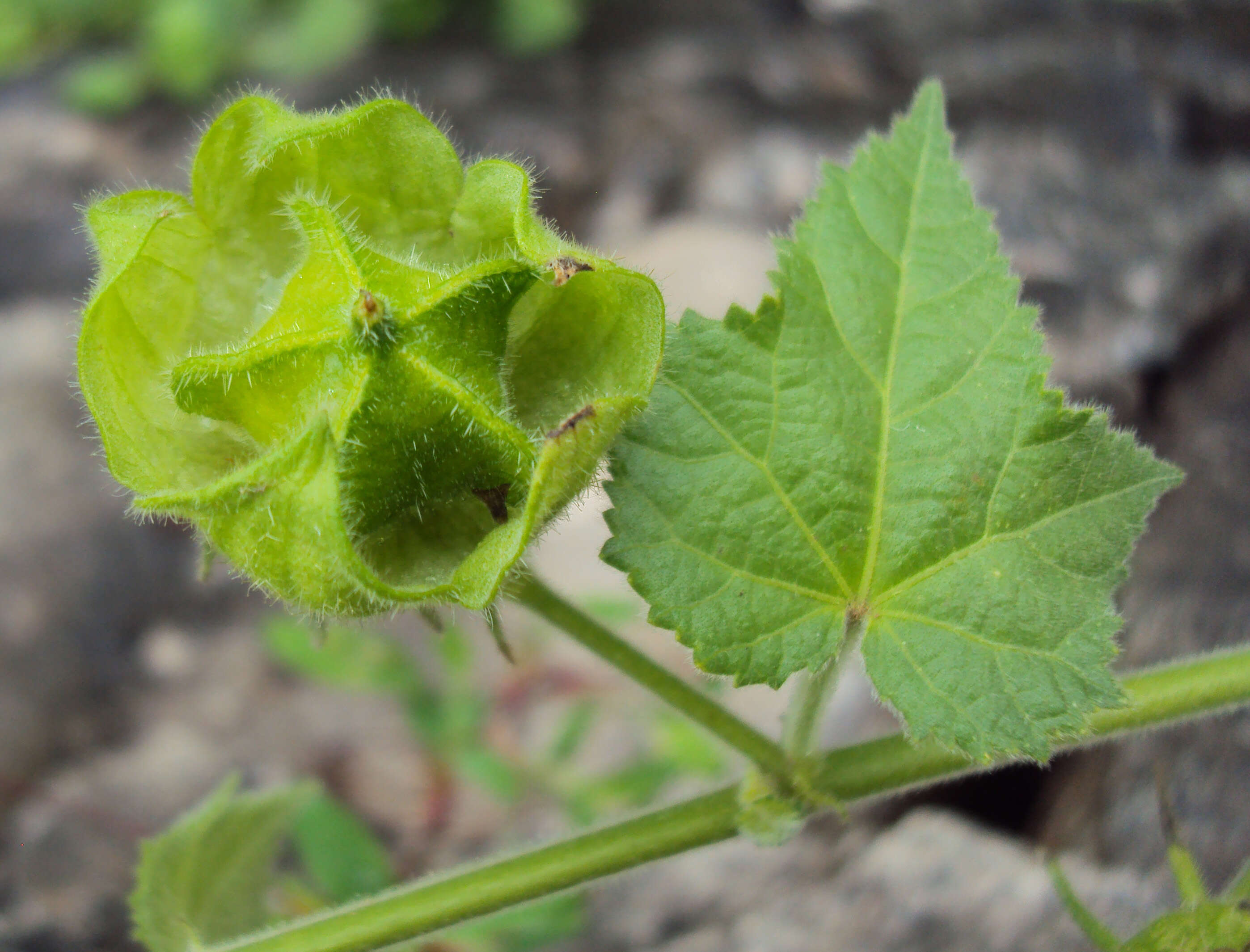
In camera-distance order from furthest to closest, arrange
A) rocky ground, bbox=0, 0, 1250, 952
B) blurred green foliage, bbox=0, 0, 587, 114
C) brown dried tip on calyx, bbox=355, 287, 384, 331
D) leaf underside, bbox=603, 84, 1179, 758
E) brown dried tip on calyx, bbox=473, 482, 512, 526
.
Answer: blurred green foliage, bbox=0, 0, 587, 114, rocky ground, bbox=0, 0, 1250, 952, leaf underside, bbox=603, 84, 1179, 758, brown dried tip on calyx, bbox=473, 482, 512, 526, brown dried tip on calyx, bbox=355, 287, 384, 331

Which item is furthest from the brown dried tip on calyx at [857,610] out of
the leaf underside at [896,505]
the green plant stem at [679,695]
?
the green plant stem at [679,695]

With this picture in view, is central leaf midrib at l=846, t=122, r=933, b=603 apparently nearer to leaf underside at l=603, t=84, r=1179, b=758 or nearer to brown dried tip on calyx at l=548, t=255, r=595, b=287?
leaf underside at l=603, t=84, r=1179, b=758

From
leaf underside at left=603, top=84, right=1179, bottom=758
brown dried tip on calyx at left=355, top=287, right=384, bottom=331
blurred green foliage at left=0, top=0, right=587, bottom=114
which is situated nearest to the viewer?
brown dried tip on calyx at left=355, top=287, right=384, bottom=331

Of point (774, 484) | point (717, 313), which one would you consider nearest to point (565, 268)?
point (774, 484)

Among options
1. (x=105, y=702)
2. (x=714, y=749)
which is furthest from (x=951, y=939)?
(x=105, y=702)

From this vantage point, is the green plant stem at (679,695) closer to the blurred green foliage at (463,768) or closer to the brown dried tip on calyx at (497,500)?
the brown dried tip on calyx at (497,500)

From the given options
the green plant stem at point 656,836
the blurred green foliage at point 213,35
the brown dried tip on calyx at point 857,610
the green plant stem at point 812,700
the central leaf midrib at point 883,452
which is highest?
the blurred green foliage at point 213,35

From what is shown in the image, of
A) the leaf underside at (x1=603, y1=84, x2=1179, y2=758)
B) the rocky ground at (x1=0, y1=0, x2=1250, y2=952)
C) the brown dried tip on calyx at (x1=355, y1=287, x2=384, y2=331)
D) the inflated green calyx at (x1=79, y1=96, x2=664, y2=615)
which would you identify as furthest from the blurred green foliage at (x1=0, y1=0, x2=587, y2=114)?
the brown dried tip on calyx at (x1=355, y1=287, x2=384, y2=331)
